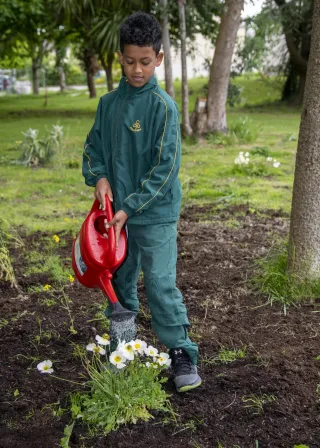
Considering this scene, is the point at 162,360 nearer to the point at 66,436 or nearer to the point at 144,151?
the point at 66,436

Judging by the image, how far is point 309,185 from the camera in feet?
12.1

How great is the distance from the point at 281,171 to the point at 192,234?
10.5ft

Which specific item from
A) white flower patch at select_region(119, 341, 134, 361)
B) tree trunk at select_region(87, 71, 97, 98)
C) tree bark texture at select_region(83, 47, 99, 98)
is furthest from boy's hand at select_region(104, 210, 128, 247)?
tree trunk at select_region(87, 71, 97, 98)

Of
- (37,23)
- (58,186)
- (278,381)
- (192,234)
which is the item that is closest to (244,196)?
(192,234)

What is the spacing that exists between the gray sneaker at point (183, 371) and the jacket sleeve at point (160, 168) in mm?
692

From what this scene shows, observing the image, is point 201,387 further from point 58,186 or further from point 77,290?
→ point 58,186

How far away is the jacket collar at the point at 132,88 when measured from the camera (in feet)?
→ 8.70

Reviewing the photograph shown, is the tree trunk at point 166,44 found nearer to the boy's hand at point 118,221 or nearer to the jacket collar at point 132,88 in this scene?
the jacket collar at point 132,88

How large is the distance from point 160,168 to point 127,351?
29.2 inches

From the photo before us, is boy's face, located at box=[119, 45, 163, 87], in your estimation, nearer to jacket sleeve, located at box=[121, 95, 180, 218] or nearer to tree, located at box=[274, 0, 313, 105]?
jacket sleeve, located at box=[121, 95, 180, 218]

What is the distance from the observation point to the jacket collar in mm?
2651

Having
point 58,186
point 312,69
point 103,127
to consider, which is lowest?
point 58,186

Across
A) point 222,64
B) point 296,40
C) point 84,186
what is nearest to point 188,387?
point 84,186

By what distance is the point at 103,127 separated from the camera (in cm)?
282
